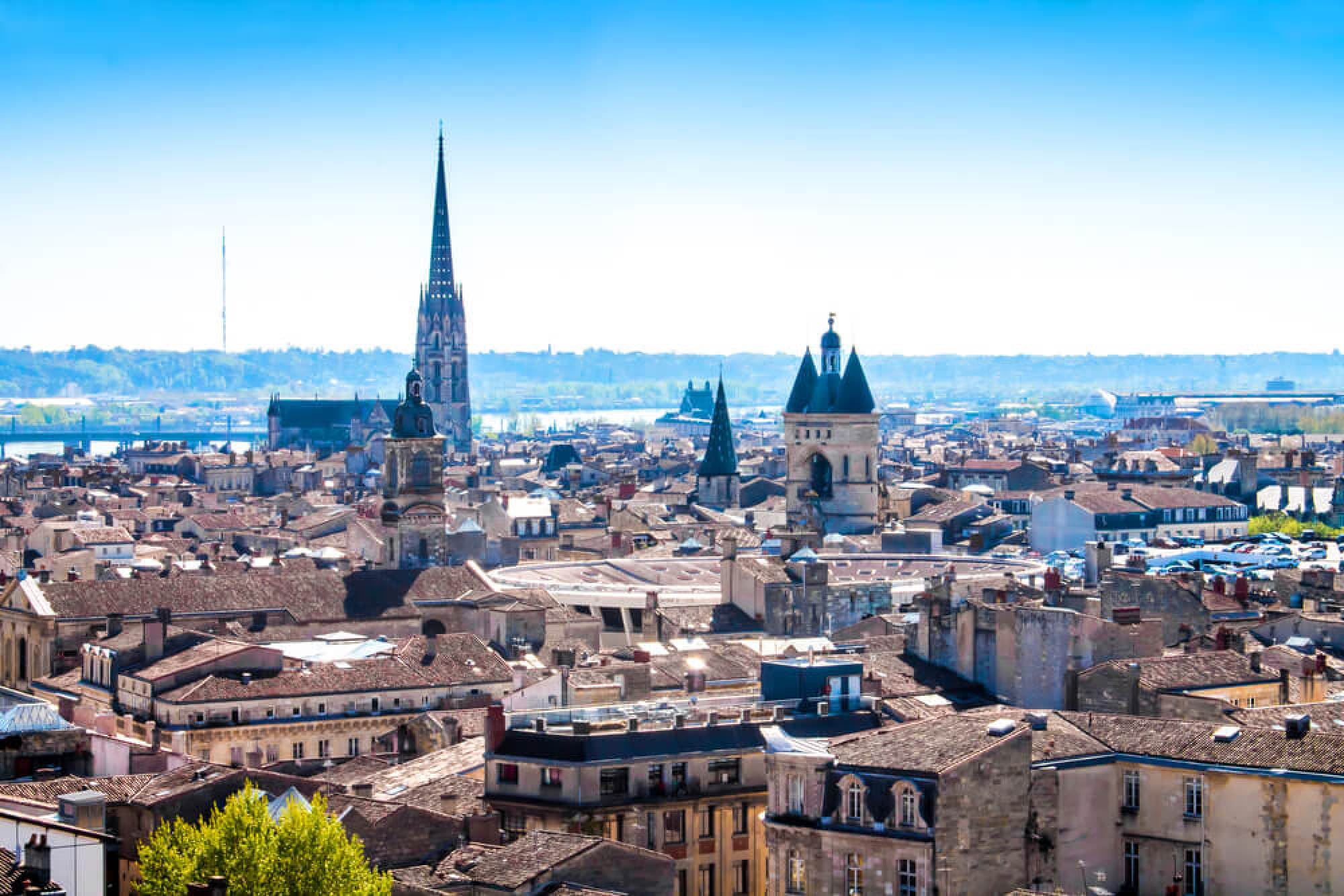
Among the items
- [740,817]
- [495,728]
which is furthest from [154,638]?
[740,817]

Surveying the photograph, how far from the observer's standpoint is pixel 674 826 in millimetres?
39562

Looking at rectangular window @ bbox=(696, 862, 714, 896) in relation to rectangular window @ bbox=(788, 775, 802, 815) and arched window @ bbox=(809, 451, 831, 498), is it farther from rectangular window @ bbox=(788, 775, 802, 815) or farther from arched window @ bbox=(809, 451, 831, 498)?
arched window @ bbox=(809, 451, 831, 498)

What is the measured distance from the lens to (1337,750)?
35312 mm

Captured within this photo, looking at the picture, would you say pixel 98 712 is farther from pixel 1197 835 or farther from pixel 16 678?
pixel 1197 835

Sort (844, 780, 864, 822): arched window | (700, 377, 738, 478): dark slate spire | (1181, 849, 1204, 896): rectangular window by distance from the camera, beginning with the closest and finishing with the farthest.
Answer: (844, 780, 864, 822): arched window → (1181, 849, 1204, 896): rectangular window → (700, 377, 738, 478): dark slate spire

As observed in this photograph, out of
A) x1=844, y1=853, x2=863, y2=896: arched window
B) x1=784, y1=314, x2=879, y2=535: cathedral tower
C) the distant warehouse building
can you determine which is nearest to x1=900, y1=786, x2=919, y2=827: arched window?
x1=844, y1=853, x2=863, y2=896: arched window

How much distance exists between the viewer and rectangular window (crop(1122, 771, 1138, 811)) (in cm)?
3675

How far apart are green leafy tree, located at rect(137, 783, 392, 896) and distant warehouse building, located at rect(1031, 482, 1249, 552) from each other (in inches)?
2849

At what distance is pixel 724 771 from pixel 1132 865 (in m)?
7.17

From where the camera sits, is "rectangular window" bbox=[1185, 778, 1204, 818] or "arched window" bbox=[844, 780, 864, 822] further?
"rectangular window" bbox=[1185, 778, 1204, 818]

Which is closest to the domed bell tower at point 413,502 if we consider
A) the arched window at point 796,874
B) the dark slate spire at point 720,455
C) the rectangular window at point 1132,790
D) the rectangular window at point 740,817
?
the rectangular window at point 740,817

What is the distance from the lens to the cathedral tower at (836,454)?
109 m

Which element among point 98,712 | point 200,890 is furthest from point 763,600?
point 200,890

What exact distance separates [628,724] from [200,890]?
11.3 m
